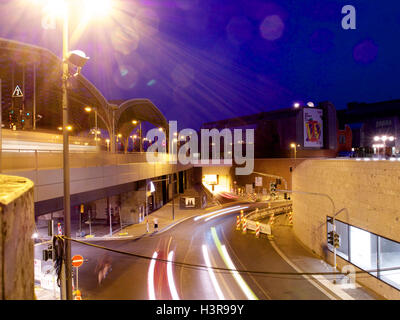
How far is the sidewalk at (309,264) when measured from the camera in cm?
1267

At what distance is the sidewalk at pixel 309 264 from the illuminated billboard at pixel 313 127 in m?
33.3

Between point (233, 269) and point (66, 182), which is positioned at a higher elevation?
point (66, 182)

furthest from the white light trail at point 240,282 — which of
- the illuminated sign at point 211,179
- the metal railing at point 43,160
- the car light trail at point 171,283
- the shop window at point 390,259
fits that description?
the illuminated sign at point 211,179

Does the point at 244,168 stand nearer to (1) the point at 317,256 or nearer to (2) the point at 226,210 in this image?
(2) the point at 226,210

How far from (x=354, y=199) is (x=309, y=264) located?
5.09 m

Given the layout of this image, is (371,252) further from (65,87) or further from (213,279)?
(65,87)

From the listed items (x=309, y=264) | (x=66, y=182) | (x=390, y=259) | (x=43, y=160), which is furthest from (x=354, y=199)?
(x=43, y=160)

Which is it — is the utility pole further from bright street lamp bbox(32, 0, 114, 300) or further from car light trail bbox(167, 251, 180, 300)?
car light trail bbox(167, 251, 180, 300)

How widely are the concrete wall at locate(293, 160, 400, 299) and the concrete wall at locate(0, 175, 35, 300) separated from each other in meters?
12.8

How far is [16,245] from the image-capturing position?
2.74m

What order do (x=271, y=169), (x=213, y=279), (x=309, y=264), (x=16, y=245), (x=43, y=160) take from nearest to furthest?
1. (x=16, y=245)
2. (x=43, y=160)
3. (x=213, y=279)
4. (x=309, y=264)
5. (x=271, y=169)

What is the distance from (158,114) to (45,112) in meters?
21.7

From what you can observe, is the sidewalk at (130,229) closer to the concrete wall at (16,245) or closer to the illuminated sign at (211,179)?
the concrete wall at (16,245)

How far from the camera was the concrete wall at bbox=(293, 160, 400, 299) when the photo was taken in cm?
1167
